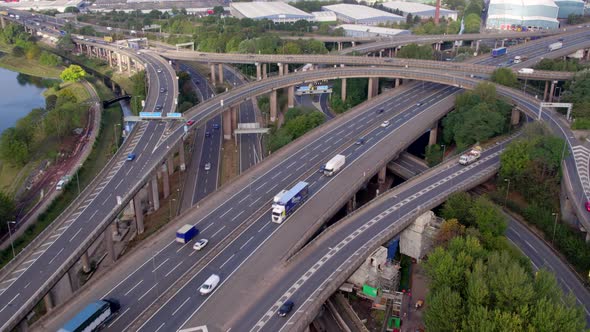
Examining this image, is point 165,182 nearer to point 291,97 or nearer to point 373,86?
point 291,97

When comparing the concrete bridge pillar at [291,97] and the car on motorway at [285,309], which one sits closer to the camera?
the car on motorway at [285,309]

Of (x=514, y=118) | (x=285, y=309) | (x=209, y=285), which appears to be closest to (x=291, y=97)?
(x=514, y=118)

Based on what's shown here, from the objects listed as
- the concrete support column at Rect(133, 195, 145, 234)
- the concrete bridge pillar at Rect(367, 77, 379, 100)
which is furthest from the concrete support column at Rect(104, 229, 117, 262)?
the concrete bridge pillar at Rect(367, 77, 379, 100)

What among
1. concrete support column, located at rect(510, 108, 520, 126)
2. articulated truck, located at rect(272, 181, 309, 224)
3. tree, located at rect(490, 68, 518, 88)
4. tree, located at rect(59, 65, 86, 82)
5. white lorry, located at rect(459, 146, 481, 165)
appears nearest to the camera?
articulated truck, located at rect(272, 181, 309, 224)

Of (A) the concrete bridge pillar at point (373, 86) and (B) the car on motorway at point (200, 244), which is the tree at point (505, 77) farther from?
(B) the car on motorway at point (200, 244)

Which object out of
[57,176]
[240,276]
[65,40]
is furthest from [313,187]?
[65,40]

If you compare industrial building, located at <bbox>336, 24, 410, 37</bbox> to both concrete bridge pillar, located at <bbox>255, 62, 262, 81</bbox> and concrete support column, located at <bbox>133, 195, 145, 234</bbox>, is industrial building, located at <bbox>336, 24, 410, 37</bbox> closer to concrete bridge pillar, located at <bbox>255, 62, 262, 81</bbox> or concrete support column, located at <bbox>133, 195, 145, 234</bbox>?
concrete bridge pillar, located at <bbox>255, 62, 262, 81</bbox>

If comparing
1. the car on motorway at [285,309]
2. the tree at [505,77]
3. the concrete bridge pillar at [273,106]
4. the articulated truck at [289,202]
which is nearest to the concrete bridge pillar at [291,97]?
the concrete bridge pillar at [273,106]
